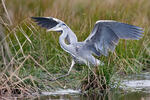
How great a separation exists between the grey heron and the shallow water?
0.51m

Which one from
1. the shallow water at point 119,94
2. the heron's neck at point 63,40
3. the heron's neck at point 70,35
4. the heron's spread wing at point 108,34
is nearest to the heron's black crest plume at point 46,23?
the heron's neck at point 70,35

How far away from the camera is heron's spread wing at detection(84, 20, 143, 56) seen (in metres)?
7.66

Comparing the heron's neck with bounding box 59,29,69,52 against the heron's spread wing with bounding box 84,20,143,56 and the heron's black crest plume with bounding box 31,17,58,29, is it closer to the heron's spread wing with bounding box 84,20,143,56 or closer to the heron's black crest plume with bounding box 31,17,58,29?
the heron's spread wing with bounding box 84,20,143,56

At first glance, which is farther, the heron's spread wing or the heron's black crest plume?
the heron's black crest plume

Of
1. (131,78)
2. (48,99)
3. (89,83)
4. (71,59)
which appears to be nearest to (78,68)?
(71,59)

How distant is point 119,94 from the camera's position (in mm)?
7000

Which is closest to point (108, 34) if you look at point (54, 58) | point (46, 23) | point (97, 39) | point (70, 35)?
point (97, 39)

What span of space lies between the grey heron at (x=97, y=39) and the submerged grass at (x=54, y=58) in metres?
0.19

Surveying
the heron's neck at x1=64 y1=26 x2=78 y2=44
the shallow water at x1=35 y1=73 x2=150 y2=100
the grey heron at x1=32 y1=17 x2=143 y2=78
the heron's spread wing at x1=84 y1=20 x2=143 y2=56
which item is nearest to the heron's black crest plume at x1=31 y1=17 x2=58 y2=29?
the grey heron at x1=32 y1=17 x2=143 y2=78

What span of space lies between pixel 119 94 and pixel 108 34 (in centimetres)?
121

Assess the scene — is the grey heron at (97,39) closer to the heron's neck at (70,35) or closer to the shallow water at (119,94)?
the heron's neck at (70,35)

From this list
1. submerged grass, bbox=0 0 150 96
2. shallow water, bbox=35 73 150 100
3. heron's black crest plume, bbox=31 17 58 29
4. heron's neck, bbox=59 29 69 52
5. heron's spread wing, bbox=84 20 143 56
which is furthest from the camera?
heron's black crest plume, bbox=31 17 58 29

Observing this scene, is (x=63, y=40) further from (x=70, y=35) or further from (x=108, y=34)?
(x=108, y=34)

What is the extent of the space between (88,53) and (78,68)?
54 cm
